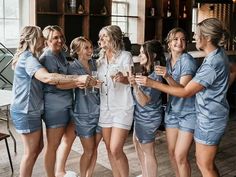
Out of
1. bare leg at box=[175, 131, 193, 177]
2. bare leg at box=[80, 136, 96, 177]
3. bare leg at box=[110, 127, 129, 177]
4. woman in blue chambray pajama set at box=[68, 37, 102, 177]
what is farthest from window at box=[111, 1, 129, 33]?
bare leg at box=[175, 131, 193, 177]

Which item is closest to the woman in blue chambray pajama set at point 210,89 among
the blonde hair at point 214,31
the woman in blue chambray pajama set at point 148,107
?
the blonde hair at point 214,31

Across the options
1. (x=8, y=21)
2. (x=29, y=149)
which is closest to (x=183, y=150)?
(x=29, y=149)

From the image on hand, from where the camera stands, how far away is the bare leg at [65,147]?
10.7 ft

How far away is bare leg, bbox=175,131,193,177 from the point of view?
9.02ft

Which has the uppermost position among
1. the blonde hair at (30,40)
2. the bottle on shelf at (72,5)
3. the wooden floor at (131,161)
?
the bottle on shelf at (72,5)

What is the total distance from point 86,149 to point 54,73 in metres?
0.71

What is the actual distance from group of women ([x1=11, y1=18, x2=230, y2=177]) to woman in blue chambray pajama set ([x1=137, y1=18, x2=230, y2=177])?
0.01 m

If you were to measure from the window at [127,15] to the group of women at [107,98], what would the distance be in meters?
5.29

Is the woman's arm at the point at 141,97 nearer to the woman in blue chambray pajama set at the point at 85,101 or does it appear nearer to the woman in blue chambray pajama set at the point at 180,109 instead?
the woman in blue chambray pajama set at the point at 180,109

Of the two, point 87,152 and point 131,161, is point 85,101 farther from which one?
point 131,161

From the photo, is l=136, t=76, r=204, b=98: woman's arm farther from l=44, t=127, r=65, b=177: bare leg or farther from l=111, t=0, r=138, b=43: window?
l=111, t=0, r=138, b=43: window

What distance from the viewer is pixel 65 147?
3344 mm

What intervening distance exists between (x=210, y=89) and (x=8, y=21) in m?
5.15

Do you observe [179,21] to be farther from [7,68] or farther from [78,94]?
[78,94]
